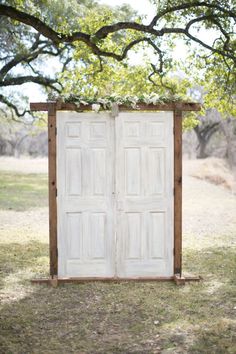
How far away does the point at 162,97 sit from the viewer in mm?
7102

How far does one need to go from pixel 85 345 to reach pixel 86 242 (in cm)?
236

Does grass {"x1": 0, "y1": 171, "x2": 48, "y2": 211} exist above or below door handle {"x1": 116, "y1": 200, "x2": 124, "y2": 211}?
below

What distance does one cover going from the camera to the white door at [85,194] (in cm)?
713

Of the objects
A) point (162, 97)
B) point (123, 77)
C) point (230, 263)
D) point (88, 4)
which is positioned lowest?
point (230, 263)

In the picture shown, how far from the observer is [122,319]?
5.80 meters

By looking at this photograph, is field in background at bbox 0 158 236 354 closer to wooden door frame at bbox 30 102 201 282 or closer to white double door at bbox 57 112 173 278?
white double door at bbox 57 112 173 278

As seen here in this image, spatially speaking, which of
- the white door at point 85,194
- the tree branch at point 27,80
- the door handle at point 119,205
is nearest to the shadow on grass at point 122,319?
the white door at point 85,194

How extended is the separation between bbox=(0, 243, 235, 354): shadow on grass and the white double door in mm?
387

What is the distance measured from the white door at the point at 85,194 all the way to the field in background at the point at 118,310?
36 cm

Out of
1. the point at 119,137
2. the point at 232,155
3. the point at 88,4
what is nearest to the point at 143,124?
the point at 119,137

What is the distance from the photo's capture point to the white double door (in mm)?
7148

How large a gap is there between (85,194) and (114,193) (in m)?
0.42

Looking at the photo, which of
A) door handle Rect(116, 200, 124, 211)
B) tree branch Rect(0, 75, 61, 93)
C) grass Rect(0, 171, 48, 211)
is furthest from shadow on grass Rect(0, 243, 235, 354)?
tree branch Rect(0, 75, 61, 93)

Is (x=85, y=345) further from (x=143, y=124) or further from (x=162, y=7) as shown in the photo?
(x=162, y=7)
